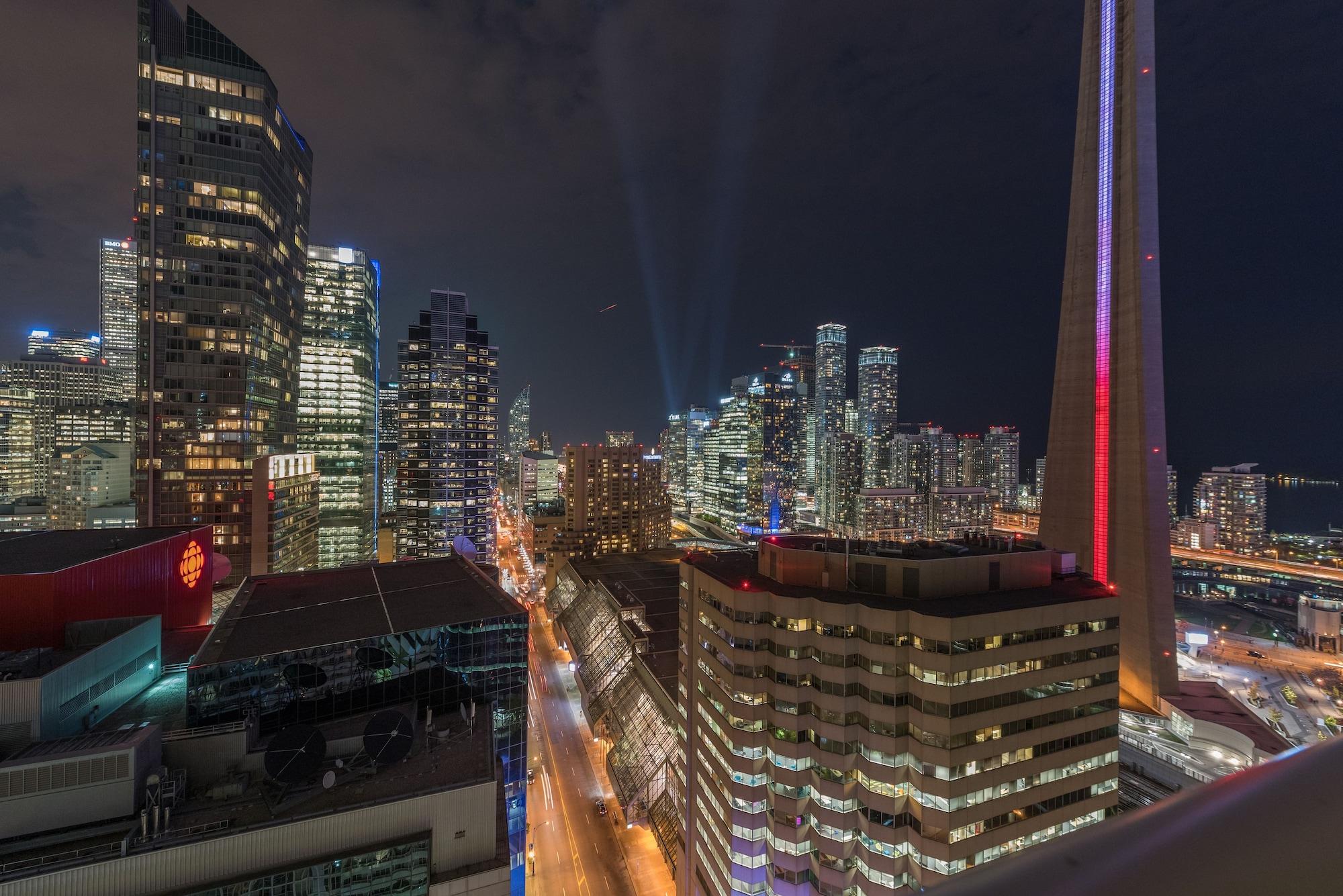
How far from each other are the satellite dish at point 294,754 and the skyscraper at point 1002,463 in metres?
214

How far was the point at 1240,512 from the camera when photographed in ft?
391

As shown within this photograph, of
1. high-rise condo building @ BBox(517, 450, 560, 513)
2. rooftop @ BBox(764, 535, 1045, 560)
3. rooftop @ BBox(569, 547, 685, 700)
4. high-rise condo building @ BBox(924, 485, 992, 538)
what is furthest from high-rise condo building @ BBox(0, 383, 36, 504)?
high-rise condo building @ BBox(924, 485, 992, 538)

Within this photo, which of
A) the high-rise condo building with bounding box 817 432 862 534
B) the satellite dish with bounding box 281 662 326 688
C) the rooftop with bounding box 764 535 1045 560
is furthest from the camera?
the high-rise condo building with bounding box 817 432 862 534

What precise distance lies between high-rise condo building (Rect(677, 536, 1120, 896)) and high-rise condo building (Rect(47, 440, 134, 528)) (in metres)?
101

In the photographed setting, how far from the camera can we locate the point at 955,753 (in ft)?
75.6

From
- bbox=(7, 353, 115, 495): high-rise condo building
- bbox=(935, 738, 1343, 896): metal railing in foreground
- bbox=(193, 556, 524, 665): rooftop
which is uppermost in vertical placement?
bbox=(7, 353, 115, 495): high-rise condo building

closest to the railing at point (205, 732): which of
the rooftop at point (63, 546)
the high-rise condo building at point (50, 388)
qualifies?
the rooftop at point (63, 546)

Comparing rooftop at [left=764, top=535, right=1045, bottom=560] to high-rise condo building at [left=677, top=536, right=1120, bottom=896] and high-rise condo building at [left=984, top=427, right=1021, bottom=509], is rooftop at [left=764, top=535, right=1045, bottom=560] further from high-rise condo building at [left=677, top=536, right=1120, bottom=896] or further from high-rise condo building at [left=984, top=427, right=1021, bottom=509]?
high-rise condo building at [left=984, top=427, right=1021, bottom=509]

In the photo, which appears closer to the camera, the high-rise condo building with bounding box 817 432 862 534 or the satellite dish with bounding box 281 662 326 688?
the satellite dish with bounding box 281 662 326 688

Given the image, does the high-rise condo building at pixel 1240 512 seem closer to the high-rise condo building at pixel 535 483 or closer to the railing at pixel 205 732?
the railing at pixel 205 732

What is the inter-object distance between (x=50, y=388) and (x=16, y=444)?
1678 centimetres

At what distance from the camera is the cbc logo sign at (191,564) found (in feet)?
104

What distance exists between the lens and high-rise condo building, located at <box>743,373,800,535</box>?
589 feet

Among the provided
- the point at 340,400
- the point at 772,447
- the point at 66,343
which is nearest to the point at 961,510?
the point at 772,447
